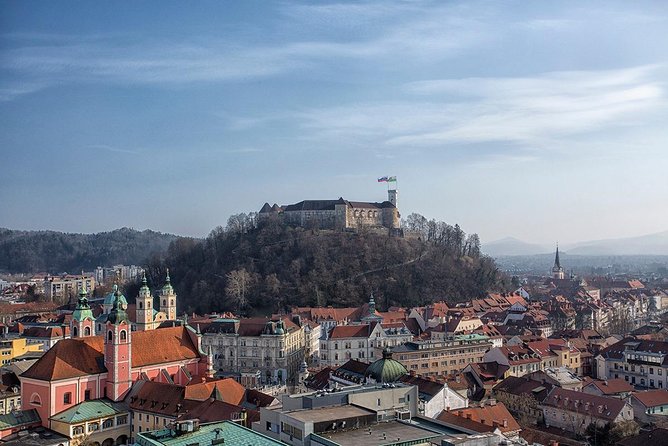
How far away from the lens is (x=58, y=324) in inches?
3024

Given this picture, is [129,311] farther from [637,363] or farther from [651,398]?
[651,398]

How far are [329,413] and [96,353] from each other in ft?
65.6

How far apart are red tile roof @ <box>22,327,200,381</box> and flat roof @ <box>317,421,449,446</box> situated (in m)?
20.2

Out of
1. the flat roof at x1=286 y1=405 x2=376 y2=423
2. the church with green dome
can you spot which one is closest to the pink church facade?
the church with green dome

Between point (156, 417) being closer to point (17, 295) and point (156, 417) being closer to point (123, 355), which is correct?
point (123, 355)

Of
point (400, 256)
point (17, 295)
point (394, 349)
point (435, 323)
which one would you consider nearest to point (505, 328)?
point (435, 323)

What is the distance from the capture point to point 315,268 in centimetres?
9681

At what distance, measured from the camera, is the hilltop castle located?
11512 cm

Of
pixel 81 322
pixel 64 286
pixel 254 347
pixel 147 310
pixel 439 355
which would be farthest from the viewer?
pixel 64 286

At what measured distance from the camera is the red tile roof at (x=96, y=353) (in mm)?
39622

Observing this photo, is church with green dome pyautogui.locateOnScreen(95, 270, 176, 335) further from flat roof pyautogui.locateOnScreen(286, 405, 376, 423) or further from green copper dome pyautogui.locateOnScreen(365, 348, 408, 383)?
flat roof pyautogui.locateOnScreen(286, 405, 376, 423)

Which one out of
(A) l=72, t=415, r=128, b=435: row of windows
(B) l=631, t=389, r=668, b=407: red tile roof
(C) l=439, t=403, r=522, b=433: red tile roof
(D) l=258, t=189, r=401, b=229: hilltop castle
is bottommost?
(B) l=631, t=389, r=668, b=407: red tile roof

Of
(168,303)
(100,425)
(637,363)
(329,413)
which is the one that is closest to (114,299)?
(100,425)

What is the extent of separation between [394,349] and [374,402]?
3099 centimetres
